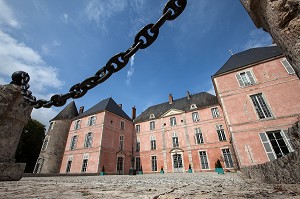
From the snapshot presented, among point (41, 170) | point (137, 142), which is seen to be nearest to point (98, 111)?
point (137, 142)

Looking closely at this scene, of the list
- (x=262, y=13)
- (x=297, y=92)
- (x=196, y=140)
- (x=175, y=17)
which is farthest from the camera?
(x=196, y=140)

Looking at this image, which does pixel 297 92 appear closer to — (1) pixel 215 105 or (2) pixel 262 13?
(1) pixel 215 105

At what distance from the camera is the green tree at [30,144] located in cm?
2559

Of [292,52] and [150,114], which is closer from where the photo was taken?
[292,52]

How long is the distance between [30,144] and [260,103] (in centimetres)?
3487

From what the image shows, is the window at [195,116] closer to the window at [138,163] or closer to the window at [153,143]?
the window at [153,143]

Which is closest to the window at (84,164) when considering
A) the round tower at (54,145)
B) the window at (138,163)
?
the round tower at (54,145)

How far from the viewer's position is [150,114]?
27.3 meters

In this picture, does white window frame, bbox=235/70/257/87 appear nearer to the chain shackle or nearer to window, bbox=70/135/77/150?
the chain shackle

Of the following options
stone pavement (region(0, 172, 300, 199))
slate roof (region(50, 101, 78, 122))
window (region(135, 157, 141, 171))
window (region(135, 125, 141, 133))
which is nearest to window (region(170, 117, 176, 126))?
window (region(135, 125, 141, 133))

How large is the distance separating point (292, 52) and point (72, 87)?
1.93 m

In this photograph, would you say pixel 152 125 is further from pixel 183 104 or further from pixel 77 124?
pixel 77 124

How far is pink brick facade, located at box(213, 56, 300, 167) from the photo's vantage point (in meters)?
11.8

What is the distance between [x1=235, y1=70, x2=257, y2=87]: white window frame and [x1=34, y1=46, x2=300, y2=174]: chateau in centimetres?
8
